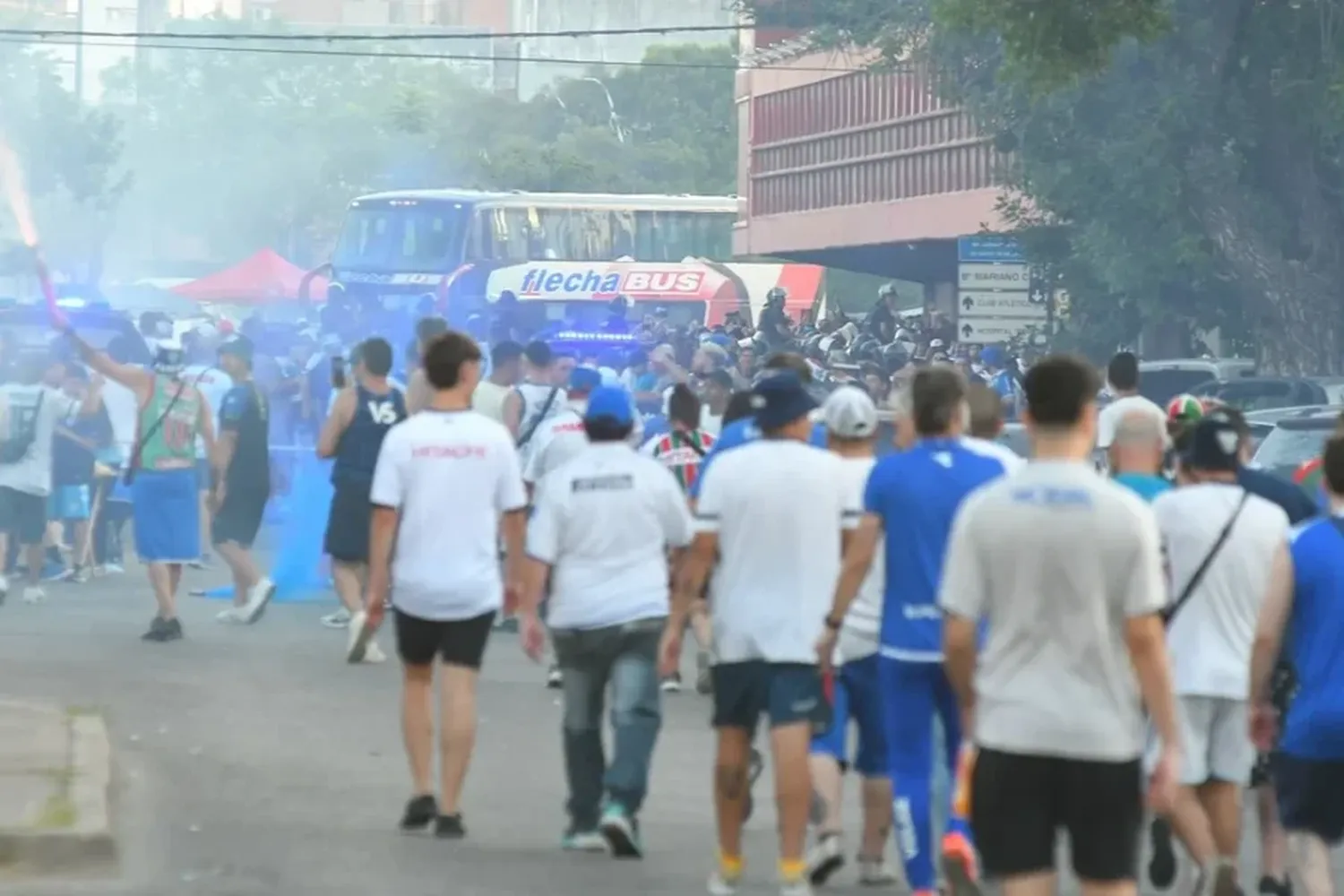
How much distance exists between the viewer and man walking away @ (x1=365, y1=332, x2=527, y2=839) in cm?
1112

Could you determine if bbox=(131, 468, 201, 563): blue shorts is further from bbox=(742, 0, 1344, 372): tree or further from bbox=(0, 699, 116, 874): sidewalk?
bbox=(742, 0, 1344, 372): tree

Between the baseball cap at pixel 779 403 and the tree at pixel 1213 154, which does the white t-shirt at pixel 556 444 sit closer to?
the baseball cap at pixel 779 403

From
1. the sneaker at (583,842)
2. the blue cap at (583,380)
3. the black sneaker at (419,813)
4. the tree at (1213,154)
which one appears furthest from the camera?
the tree at (1213,154)

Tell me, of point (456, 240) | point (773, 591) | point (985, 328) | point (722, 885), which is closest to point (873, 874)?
point (722, 885)

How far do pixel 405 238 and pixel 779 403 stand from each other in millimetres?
52151

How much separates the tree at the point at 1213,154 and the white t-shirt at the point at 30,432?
10.6 metres

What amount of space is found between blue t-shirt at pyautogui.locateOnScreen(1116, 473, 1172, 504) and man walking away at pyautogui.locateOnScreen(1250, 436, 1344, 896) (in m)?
1.52

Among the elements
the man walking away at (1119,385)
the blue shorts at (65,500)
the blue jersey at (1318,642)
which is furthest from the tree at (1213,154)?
the blue jersey at (1318,642)

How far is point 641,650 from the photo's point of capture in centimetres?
1078

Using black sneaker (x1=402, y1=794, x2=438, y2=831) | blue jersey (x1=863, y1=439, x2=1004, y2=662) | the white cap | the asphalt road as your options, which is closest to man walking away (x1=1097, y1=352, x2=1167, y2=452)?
the asphalt road

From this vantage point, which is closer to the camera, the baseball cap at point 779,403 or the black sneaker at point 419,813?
the baseball cap at point 779,403

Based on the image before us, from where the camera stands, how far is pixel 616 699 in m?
10.8

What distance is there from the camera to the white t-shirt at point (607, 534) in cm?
1068

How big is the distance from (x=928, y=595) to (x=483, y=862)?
2.14 metres
